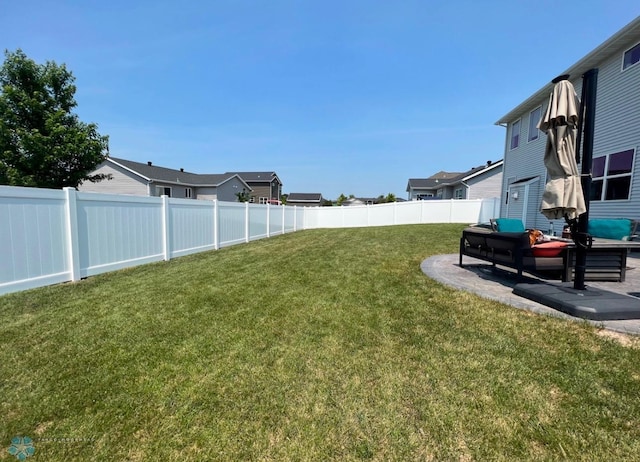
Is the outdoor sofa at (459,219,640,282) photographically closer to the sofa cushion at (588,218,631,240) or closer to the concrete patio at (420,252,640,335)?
the concrete patio at (420,252,640,335)

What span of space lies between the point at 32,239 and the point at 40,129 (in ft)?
51.8

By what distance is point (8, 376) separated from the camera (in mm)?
2523

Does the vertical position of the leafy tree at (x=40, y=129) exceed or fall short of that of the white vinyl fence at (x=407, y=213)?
it exceeds it

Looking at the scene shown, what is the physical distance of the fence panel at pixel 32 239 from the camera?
14.3 feet

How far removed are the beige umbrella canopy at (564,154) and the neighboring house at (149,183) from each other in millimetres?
25399

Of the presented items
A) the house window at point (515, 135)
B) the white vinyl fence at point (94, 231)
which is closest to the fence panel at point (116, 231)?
the white vinyl fence at point (94, 231)

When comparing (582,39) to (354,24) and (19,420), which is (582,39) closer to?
(354,24)

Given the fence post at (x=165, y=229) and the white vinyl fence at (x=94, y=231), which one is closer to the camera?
the white vinyl fence at (x=94, y=231)

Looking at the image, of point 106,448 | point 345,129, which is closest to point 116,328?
point 106,448

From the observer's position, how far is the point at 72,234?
5219 mm

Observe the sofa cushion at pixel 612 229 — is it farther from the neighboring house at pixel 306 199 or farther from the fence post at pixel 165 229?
the neighboring house at pixel 306 199

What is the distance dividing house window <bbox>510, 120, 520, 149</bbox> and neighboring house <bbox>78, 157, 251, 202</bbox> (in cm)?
2628

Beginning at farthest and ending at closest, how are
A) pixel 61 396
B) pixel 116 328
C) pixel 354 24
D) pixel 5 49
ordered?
pixel 5 49 → pixel 354 24 → pixel 116 328 → pixel 61 396

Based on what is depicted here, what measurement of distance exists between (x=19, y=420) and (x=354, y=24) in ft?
45.4
